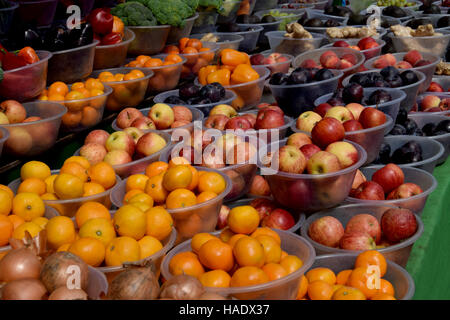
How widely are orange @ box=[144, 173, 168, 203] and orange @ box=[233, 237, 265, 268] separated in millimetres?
484

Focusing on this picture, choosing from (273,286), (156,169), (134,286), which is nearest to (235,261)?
(273,286)

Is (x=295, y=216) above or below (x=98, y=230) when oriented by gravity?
below

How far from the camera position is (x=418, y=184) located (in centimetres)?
229

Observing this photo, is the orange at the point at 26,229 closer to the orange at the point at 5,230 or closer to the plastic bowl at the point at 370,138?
the orange at the point at 5,230

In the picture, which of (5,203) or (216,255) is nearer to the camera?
(216,255)

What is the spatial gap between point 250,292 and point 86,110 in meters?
1.47

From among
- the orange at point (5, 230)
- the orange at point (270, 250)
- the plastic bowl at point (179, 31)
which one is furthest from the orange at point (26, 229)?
the plastic bowl at point (179, 31)

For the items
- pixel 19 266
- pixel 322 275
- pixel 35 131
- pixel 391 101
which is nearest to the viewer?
pixel 19 266

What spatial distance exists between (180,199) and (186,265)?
1.13 feet

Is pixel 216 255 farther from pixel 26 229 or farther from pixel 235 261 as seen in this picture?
pixel 26 229

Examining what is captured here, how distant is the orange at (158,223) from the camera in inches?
Result: 65.7

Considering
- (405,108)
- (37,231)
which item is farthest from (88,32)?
(405,108)

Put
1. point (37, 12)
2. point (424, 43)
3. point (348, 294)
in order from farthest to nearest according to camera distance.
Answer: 1. point (424, 43)
2. point (37, 12)
3. point (348, 294)

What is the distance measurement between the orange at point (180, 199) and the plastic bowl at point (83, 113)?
89 centimetres
